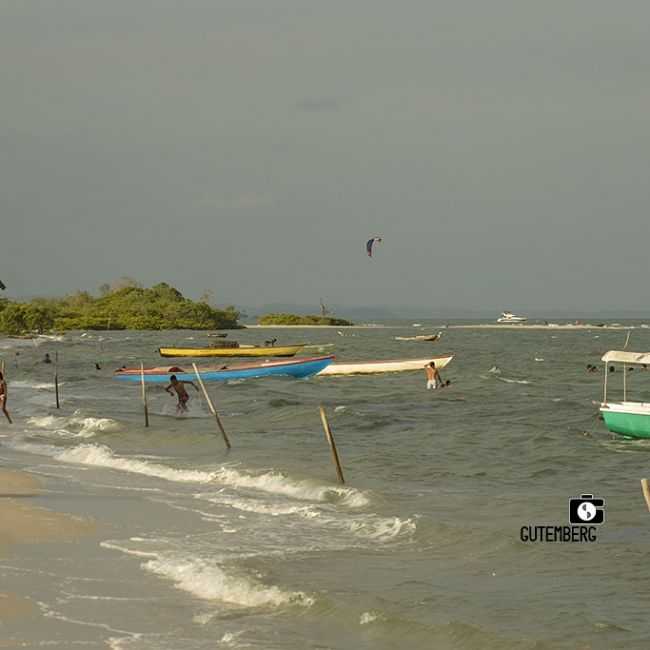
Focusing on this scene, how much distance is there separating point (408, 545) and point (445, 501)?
420 centimetres

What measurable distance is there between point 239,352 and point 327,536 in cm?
5386

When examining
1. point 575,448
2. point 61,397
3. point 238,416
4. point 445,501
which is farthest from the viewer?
point 61,397

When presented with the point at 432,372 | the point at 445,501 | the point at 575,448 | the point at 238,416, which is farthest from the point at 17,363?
the point at 445,501

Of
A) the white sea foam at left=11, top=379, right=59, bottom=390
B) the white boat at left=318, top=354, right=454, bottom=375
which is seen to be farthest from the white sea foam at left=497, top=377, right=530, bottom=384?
the white sea foam at left=11, top=379, right=59, bottom=390

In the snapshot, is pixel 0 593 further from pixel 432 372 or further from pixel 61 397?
pixel 432 372

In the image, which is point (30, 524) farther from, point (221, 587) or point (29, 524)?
point (221, 587)

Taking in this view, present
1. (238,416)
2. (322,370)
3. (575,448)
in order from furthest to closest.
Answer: (322,370)
(238,416)
(575,448)

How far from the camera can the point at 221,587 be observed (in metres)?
12.5

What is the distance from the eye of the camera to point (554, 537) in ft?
53.2

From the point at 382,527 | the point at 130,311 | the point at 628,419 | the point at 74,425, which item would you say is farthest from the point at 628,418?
the point at 130,311

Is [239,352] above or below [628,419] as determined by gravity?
above

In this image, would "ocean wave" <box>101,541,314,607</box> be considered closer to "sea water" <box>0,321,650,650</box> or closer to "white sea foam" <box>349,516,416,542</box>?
"sea water" <box>0,321,650,650</box>

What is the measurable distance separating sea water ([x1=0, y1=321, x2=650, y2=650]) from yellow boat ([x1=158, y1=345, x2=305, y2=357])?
28.9 metres

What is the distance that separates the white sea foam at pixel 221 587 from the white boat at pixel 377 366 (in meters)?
45.4
